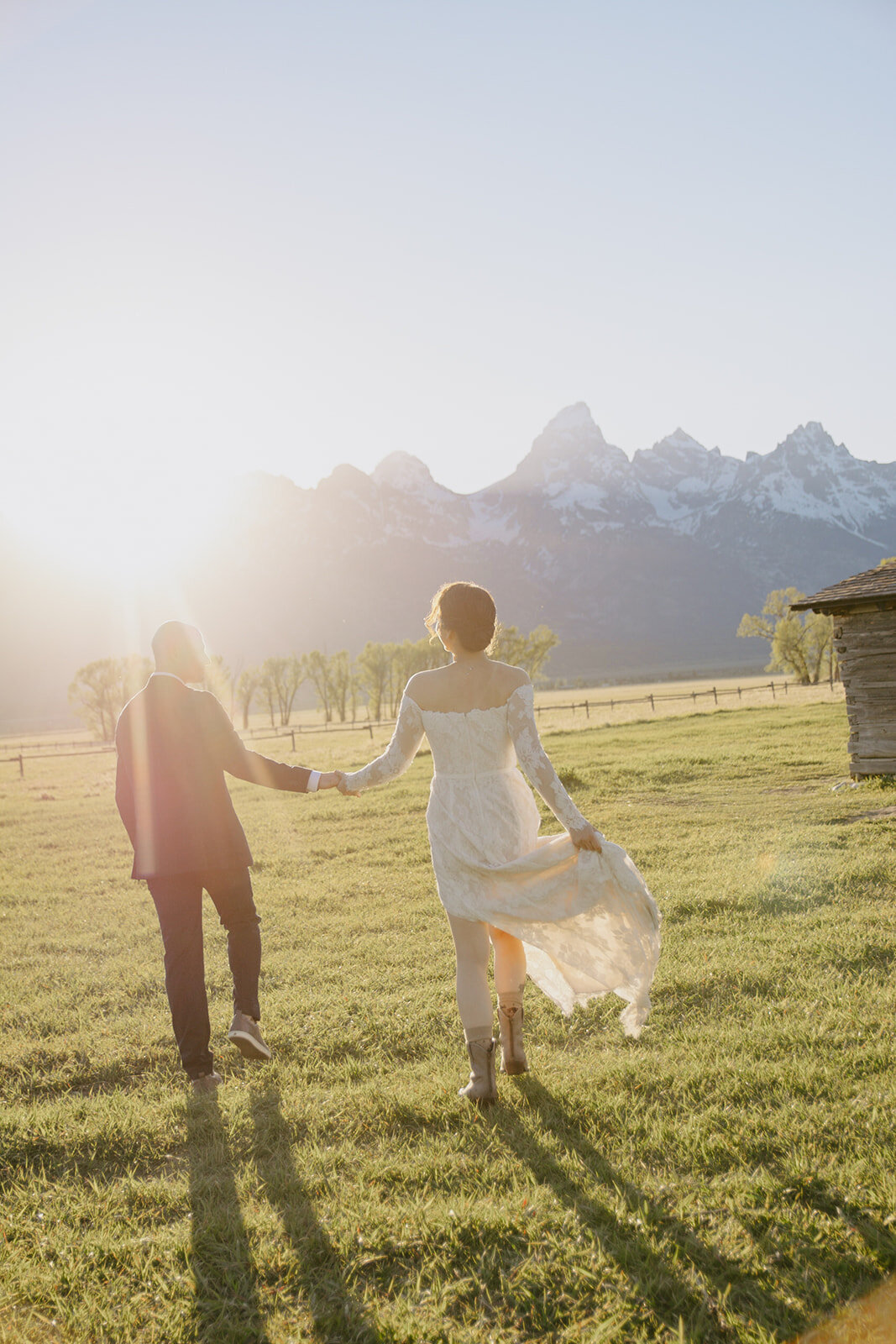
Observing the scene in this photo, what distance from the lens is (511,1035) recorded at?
4.45 meters

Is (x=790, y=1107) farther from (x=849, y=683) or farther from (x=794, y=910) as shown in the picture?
(x=849, y=683)

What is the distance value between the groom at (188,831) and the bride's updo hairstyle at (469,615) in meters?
1.41

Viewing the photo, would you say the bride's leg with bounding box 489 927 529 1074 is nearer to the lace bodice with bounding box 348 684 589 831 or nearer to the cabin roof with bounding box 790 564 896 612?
the lace bodice with bounding box 348 684 589 831

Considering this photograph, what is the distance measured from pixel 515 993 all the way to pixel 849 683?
1484 centimetres

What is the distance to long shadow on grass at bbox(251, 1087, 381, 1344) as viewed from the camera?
2729mm

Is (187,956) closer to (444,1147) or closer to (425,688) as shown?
(444,1147)

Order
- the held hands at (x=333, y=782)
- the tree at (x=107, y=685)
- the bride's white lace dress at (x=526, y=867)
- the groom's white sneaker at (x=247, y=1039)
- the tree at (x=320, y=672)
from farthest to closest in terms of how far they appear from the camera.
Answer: the tree at (x=320, y=672) < the tree at (x=107, y=685) < the held hands at (x=333, y=782) < the groom's white sneaker at (x=247, y=1039) < the bride's white lace dress at (x=526, y=867)

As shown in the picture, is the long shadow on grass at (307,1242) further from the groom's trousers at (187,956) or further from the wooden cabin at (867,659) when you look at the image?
the wooden cabin at (867,659)

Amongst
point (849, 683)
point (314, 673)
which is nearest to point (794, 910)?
point (849, 683)

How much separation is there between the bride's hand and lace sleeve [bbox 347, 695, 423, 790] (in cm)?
97

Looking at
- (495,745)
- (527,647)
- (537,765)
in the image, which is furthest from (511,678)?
(527,647)

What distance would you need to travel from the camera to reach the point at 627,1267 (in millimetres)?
2906

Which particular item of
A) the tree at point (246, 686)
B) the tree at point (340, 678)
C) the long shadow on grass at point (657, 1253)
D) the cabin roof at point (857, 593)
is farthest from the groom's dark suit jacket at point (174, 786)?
the tree at point (246, 686)

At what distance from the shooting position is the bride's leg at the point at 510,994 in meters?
4.43
